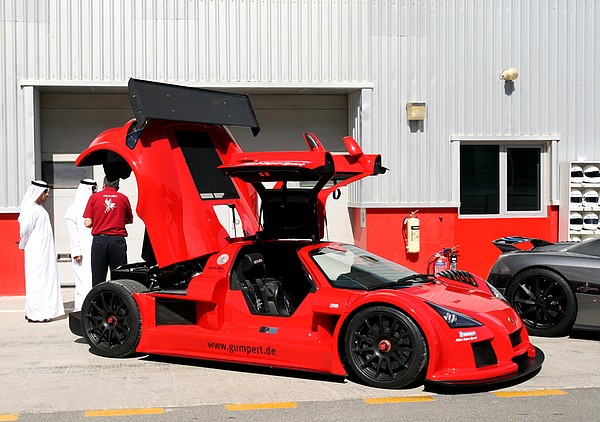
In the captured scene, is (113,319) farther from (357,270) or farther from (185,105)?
(357,270)

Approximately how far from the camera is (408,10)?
14.1 metres

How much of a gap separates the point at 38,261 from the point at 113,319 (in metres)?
3.10

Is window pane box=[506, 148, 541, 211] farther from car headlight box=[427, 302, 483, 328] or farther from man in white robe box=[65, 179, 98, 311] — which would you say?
car headlight box=[427, 302, 483, 328]

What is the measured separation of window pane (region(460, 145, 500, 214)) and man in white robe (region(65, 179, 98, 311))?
6219mm

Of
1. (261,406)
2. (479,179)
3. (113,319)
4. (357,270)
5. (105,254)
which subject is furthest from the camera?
(479,179)

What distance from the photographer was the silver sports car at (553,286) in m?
9.17

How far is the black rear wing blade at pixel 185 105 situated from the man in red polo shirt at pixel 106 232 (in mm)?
1942

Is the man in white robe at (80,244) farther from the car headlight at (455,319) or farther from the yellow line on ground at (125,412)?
the car headlight at (455,319)

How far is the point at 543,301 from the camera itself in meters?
9.47

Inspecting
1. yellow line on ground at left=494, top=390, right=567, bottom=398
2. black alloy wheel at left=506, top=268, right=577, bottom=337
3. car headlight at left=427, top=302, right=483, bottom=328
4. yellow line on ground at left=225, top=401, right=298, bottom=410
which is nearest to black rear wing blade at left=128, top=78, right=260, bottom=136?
yellow line on ground at left=225, top=401, right=298, bottom=410

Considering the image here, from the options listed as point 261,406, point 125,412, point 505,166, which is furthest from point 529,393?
point 505,166

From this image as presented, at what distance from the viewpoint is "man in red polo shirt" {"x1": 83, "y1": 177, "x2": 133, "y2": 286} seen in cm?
1042

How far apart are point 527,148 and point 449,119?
1.55 metres

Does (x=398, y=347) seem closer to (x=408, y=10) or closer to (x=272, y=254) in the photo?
(x=272, y=254)
